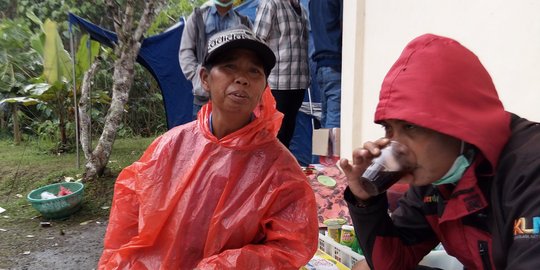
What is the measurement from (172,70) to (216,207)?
4.89 metres

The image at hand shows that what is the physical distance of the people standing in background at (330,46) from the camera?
3.67 meters

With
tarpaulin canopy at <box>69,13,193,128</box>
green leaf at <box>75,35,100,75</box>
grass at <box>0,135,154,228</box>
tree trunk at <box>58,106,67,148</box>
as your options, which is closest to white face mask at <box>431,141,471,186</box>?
grass at <box>0,135,154,228</box>

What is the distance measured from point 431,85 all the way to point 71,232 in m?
3.70

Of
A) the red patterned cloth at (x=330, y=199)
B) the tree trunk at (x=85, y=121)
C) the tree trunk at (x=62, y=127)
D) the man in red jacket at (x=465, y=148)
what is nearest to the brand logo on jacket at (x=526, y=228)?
the man in red jacket at (x=465, y=148)

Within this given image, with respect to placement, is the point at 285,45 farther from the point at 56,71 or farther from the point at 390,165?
the point at 56,71

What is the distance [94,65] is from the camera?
5254 mm

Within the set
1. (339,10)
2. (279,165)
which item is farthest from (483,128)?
(339,10)

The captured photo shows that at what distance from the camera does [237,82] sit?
1567mm

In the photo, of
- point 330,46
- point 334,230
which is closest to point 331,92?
point 330,46

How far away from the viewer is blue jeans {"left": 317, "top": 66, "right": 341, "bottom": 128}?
3752 millimetres

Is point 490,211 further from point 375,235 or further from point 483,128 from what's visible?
point 375,235

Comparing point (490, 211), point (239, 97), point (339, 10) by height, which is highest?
point (339, 10)

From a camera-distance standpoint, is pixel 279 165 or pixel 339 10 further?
pixel 339 10

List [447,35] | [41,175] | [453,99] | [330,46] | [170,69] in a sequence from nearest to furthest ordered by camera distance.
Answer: [453,99] < [447,35] < [330,46] < [41,175] < [170,69]
